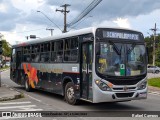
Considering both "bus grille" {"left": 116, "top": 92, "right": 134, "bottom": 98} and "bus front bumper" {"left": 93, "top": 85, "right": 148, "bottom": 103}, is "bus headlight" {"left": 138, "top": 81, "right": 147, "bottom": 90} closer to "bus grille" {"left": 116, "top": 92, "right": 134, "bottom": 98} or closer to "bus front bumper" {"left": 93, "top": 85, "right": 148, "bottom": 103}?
"bus front bumper" {"left": 93, "top": 85, "right": 148, "bottom": 103}

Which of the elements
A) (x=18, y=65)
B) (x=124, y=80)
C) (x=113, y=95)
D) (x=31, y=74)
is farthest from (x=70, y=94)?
(x=18, y=65)

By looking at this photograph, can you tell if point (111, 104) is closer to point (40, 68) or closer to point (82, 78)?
point (82, 78)

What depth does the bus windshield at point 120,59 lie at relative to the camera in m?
12.2

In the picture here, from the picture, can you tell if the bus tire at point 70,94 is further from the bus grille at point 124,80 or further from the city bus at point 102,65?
the bus grille at point 124,80

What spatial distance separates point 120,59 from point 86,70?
1320mm

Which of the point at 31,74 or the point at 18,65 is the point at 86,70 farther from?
the point at 18,65

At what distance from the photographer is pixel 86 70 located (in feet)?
41.9

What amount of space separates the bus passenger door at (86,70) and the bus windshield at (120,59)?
476mm

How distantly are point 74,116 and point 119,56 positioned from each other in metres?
2.77

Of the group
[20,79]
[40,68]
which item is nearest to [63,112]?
[40,68]

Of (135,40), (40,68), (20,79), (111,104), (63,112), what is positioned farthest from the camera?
(20,79)

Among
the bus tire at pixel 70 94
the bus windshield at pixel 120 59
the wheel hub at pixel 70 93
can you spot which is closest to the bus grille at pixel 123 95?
the bus windshield at pixel 120 59

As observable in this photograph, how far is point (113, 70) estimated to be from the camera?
12.2 m

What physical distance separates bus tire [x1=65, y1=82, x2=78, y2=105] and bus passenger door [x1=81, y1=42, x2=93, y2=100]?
867mm
